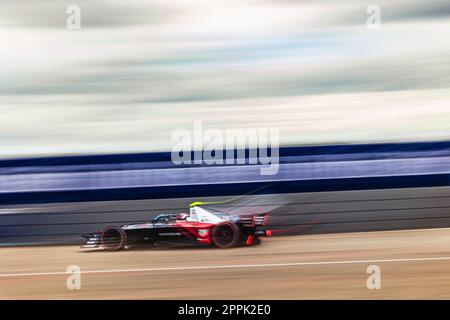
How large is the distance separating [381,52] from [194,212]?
1.08 metres

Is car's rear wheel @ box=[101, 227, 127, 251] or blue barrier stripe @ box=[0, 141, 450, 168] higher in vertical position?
blue barrier stripe @ box=[0, 141, 450, 168]

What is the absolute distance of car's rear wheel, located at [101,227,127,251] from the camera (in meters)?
3.24

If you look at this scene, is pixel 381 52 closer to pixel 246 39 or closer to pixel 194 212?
pixel 246 39

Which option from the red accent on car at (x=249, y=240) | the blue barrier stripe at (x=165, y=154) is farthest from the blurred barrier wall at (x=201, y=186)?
the red accent on car at (x=249, y=240)

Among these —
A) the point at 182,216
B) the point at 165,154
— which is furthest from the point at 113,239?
the point at 165,154

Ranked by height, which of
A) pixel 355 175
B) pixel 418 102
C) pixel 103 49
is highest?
pixel 103 49

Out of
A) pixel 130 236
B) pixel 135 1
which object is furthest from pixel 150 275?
pixel 135 1

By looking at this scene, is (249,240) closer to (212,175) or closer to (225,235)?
(225,235)

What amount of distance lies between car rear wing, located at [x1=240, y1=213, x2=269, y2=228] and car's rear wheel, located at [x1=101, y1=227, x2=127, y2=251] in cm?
53

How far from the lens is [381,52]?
128 inches

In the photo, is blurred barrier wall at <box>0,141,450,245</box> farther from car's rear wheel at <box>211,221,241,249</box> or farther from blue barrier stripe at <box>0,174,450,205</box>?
car's rear wheel at <box>211,221,241,249</box>

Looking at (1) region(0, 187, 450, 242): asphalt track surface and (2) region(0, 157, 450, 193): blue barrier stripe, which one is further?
(1) region(0, 187, 450, 242): asphalt track surface

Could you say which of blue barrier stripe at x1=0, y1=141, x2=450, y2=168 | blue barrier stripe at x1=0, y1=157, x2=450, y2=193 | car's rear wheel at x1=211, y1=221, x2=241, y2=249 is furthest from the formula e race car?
blue barrier stripe at x1=0, y1=141, x2=450, y2=168

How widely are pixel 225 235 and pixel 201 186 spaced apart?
0.25 metres
